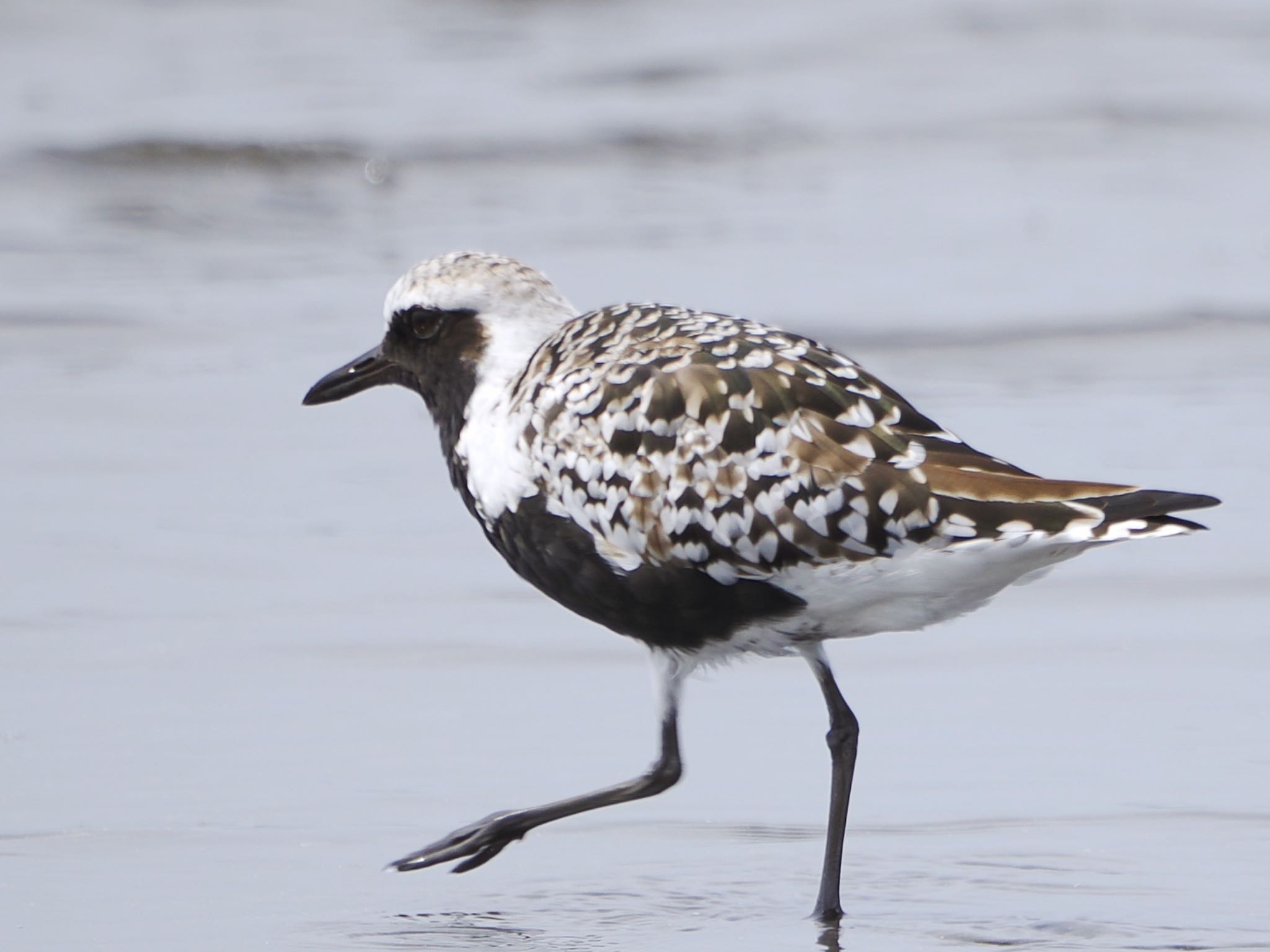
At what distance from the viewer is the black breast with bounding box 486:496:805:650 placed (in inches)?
182

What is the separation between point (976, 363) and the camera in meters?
9.80

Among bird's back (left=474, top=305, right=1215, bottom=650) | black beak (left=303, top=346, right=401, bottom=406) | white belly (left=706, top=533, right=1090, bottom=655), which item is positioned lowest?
white belly (left=706, top=533, right=1090, bottom=655)

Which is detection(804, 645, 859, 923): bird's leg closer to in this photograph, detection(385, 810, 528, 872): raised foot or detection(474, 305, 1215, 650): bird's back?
detection(474, 305, 1215, 650): bird's back

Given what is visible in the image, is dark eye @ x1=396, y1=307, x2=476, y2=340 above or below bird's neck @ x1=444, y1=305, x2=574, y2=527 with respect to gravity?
above

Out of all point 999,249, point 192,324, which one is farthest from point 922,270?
point 192,324

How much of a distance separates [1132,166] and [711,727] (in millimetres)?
8830

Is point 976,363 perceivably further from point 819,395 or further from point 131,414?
point 819,395

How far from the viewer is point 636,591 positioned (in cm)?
469

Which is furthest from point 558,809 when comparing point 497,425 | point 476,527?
point 476,527

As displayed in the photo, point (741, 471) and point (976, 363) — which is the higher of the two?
point (976, 363)

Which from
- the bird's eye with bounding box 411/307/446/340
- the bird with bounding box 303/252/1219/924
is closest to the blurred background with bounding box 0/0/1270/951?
the bird with bounding box 303/252/1219/924

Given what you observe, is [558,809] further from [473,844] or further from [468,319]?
[468,319]

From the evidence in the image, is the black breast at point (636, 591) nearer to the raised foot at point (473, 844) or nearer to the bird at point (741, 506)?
the bird at point (741, 506)

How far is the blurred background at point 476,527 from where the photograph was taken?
4.95 meters
